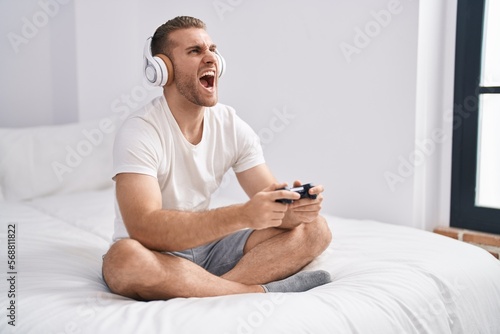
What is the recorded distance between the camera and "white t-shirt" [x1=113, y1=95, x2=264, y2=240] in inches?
58.2

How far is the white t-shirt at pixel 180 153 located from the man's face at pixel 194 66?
85 mm

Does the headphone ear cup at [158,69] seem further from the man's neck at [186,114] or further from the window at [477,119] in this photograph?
the window at [477,119]

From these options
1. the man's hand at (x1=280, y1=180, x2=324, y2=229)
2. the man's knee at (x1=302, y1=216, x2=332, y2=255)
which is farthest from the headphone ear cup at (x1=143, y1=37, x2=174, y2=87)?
the man's knee at (x1=302, y1=216, x2=332, y2=255)

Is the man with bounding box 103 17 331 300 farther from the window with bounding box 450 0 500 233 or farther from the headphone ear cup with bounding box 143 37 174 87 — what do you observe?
the window with bounding box 450 0 500 233

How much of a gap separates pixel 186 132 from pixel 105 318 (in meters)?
0.63

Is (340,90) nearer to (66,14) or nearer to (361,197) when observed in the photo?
(361,197)

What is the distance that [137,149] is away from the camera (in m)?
1.46

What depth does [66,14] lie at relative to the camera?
114 inches

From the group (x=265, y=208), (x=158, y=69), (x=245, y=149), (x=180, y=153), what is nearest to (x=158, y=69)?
(x=158, y=69)

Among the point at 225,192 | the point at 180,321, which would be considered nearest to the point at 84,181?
the point at 225,192

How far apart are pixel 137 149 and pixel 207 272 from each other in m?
0.37

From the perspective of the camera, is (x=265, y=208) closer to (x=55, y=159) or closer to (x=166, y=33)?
(x=166, y=33)

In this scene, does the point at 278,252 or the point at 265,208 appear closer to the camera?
the point at 265,208

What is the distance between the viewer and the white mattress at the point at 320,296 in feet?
3.87
